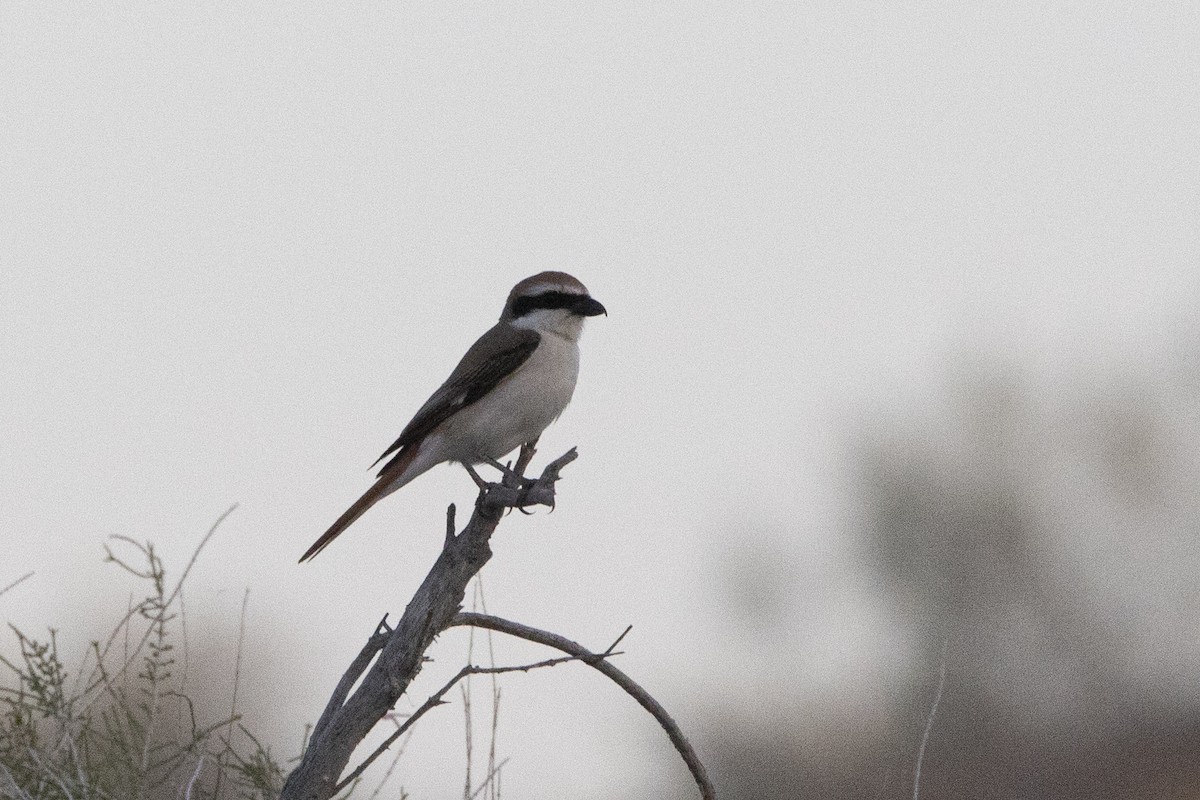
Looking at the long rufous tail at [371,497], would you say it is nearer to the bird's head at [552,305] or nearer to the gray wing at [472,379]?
the gray wing at [472,379]

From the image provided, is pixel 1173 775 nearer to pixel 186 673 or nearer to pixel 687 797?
pixel 687 797

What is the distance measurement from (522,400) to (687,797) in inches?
138

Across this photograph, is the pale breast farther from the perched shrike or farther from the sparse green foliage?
the sparse green foliage

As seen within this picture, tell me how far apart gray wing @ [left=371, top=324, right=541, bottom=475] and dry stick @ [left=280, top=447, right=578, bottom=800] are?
2.14m

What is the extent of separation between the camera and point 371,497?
566 cm

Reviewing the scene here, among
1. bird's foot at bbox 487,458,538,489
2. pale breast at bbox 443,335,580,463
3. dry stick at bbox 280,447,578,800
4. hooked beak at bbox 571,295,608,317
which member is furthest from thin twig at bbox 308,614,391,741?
hooked beak at bbox 571,295,608,317

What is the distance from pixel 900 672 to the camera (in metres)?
10.9

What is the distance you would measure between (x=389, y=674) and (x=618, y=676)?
20.3 inches

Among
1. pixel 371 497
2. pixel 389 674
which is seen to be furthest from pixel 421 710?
pixel 371 497

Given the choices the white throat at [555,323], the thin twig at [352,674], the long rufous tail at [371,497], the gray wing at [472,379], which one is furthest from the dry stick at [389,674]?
the white throat at [555,323]

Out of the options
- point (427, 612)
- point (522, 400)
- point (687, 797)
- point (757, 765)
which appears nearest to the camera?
point (427, 612)

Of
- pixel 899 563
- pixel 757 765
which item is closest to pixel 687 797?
pixel 757 765

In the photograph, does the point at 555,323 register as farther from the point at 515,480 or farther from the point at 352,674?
the point at 352,674

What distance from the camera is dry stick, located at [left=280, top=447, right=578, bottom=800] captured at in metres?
3.35
